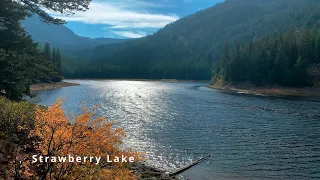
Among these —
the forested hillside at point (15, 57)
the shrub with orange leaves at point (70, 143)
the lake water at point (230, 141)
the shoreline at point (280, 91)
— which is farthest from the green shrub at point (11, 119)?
the shoreline at point (280, 91)

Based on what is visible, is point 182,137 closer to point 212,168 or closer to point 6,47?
point 212,168

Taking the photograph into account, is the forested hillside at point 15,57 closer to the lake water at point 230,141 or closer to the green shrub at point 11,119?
the green shrub at point 11,119

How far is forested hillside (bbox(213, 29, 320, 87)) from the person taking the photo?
5285 inches

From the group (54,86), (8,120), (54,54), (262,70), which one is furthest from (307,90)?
(54,54)

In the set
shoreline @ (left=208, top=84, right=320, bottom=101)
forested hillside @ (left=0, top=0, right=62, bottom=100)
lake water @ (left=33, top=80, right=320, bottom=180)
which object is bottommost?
lake water @ (left=33, top=80, right=320, bottom=180)

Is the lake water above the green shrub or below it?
below

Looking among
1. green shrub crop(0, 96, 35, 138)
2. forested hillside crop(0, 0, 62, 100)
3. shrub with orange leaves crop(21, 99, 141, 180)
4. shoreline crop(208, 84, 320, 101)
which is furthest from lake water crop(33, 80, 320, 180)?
shoreline crop(208, 84, 320, 101)

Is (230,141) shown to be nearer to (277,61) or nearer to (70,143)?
(70,143)

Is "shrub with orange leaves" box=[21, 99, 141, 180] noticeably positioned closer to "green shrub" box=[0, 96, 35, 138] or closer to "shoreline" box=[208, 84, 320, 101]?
"green shrub" box=[0, 96, 35, 138]

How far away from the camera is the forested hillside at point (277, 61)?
134250 millimetres

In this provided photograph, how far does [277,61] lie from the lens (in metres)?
141

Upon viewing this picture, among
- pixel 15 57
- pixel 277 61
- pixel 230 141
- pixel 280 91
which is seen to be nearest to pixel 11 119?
pixel 15 57

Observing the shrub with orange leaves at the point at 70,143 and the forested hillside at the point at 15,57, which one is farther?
the forested hillside at the point at 15,57

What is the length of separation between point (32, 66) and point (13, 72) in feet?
5.27
